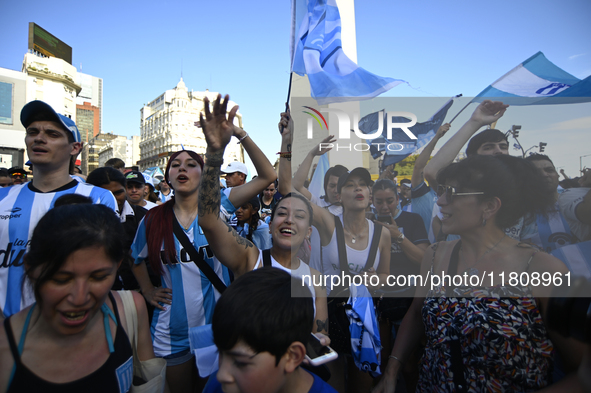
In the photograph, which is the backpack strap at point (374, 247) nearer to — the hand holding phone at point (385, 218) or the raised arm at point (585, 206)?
the hand holding phone at point (385, 218)

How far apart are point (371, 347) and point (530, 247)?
1.01 metres

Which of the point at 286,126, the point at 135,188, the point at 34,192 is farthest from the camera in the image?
the point at 135,188

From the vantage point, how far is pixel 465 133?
1765 millimetres

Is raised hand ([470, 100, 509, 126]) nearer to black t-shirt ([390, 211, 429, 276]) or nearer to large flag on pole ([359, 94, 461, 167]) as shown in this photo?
large flag on pole ([359, 94, 461, 167])

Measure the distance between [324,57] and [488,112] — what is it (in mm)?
1739

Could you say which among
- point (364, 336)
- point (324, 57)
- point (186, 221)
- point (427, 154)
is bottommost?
point (364, 336)

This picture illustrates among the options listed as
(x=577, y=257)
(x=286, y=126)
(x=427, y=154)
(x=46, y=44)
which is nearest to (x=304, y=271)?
(x=427, y=154)

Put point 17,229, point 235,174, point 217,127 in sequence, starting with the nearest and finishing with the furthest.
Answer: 1. point 217,127
2. point 17,229
3. point 235,174

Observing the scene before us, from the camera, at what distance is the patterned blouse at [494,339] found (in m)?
1.38

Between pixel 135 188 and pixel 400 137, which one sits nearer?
pixel 400 137

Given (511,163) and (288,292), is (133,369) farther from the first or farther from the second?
(511,163)

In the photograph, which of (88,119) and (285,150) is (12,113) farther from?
(88,119)

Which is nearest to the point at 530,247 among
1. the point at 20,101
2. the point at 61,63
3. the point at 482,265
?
the point at 482,265

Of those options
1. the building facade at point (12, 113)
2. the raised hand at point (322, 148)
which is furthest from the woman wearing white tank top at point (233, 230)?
the building facade at point (12, 113)
